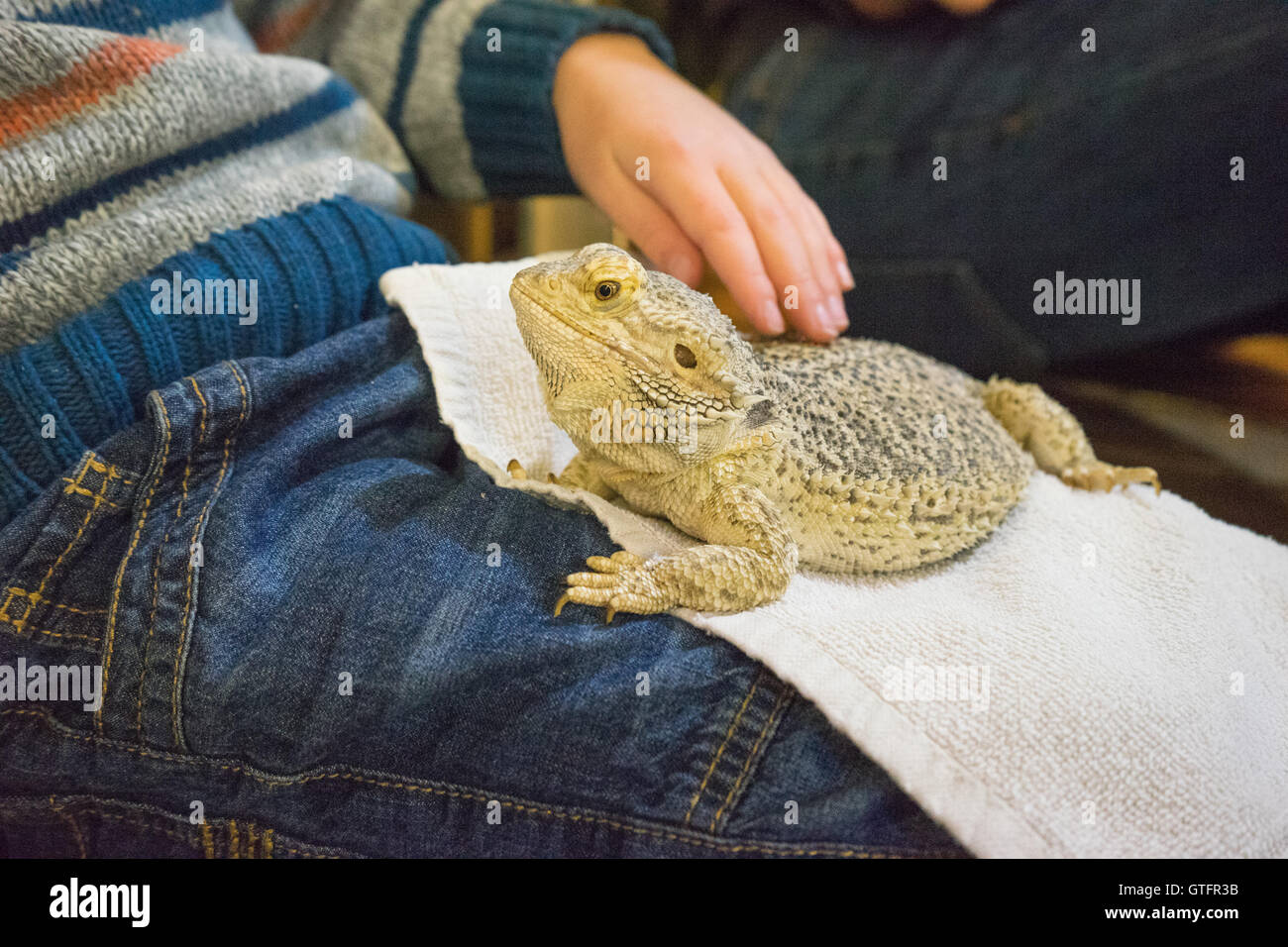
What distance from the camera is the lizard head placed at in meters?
1.32

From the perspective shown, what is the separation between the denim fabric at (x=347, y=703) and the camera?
45.2 inches

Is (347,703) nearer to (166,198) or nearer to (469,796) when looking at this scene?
(469,796)

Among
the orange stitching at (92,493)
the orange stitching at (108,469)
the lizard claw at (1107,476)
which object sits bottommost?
A: the lizard claw at (1107,476)

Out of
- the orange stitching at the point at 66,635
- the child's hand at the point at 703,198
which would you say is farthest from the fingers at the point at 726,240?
the orange stitching at the point at 66,635

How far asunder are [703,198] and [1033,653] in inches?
41.2

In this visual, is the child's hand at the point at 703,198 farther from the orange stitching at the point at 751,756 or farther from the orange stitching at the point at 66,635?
the orange stitching at the point at 66,635

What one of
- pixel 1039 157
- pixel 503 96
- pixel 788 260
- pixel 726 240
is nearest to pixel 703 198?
pixel 726 240

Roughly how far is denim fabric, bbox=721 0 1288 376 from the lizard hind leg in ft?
A: 1.79

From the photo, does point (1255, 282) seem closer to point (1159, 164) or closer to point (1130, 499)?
point (1159, 164)

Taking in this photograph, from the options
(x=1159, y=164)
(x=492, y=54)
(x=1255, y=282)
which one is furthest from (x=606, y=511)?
(x=1255, y=282)

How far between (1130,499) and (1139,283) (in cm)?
81

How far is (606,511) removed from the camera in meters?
1.41

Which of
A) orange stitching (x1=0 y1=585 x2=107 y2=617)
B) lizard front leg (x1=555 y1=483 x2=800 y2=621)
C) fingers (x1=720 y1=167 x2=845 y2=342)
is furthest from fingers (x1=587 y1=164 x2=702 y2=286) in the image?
orange stitching (x1=0 y1=585 x2=107 y2=617)

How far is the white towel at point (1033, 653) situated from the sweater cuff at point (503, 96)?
1.97 ft
